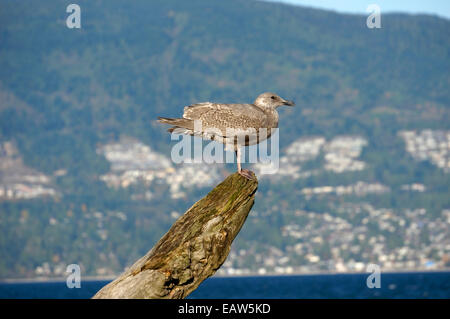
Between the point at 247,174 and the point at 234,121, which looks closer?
the point at 247,174

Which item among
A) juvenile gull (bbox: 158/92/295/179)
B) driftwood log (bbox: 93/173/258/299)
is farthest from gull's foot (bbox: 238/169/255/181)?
driftwood log (bbox: 93/173/258/299)

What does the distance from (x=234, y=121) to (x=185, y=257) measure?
3388 millimetres

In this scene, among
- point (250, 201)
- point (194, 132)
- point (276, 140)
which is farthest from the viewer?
point (276, 140)

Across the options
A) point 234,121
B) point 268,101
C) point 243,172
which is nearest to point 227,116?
point 234,121

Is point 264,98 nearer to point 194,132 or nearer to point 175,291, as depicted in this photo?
point 194,132

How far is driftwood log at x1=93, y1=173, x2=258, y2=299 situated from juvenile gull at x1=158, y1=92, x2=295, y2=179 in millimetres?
2344

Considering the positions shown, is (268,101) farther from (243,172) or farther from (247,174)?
(247,174)

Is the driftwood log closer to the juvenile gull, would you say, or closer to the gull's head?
the juvenile gull

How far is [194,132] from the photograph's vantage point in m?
12.4

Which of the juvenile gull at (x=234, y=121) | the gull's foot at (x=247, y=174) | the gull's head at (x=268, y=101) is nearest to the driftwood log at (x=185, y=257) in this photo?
the gull's foot at (x=247, y=174)

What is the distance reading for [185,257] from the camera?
369 inches
